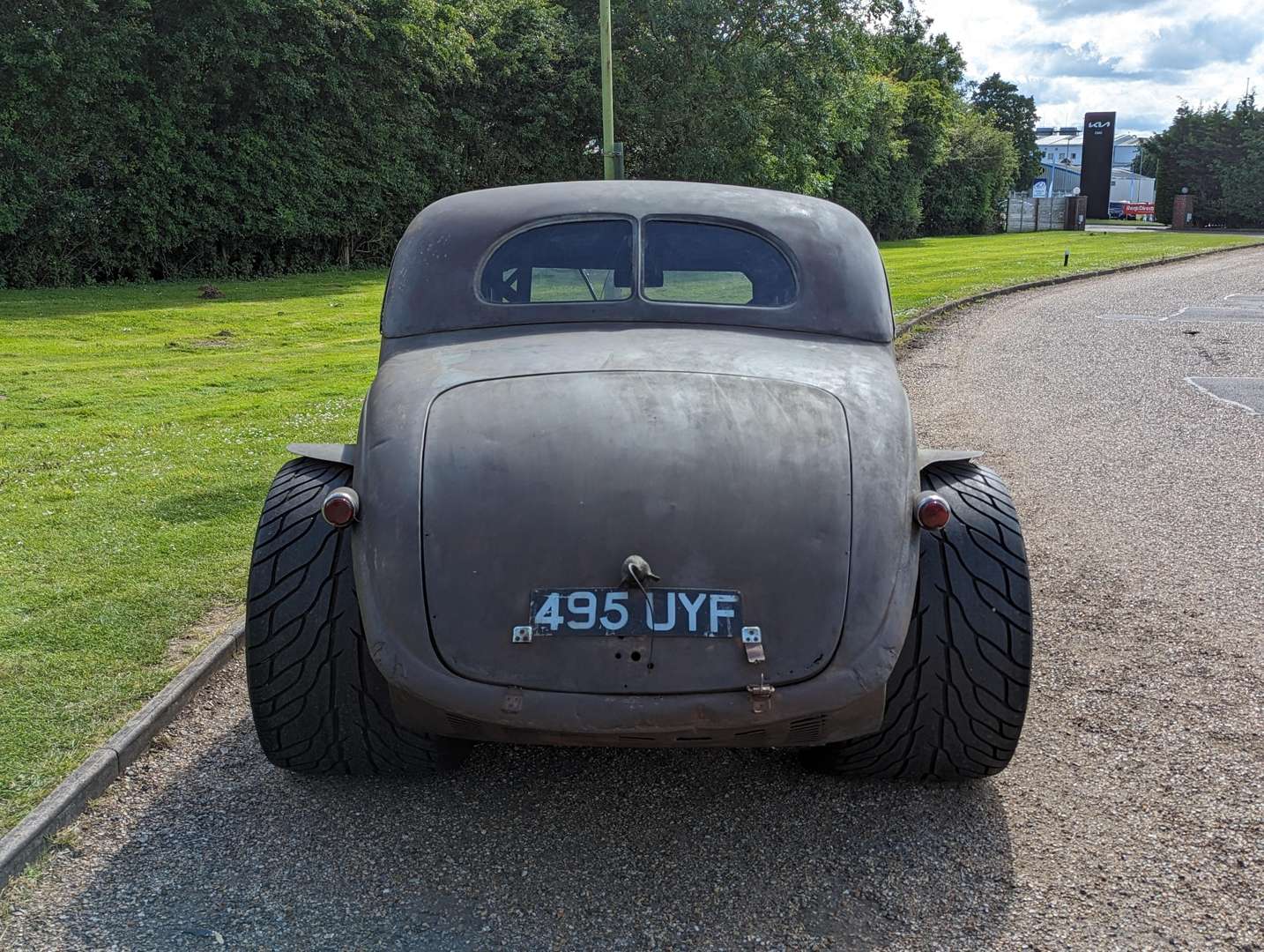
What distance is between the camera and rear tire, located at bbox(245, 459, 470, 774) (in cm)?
332

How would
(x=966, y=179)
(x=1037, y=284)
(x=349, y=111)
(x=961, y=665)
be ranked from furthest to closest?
(x=966, y=179) < (x=349, y=111) < (x=1037, y=284) < (x=961, y=665)

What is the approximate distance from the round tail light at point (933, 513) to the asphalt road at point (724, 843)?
900 millimetres

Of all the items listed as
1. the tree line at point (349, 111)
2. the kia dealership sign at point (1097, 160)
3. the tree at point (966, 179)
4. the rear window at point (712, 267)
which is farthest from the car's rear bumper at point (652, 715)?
the kia dealership sign at point (1097, 160)

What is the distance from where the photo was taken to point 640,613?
2.87 meters

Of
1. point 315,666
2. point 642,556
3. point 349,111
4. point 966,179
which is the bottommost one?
point 315,666

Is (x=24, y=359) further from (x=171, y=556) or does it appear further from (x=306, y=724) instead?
(x=306, y=724)

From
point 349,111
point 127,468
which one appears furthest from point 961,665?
point 349,111

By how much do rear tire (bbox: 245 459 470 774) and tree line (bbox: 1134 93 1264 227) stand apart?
62.0 meters

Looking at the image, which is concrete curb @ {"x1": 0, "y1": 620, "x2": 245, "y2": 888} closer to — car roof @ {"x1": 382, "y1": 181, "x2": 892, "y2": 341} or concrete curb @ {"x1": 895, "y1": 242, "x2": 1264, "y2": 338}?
car roof @ {"x1": 382, "y1": 181, "x2": 892, "y2": 341}

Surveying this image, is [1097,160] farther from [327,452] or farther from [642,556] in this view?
[642,556]

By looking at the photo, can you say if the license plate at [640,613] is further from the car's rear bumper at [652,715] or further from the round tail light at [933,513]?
the round tail light at [933,513]

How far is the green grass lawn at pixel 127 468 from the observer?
Answer: 424cm

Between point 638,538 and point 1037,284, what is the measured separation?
2163 centimetres

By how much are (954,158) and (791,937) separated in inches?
1887
